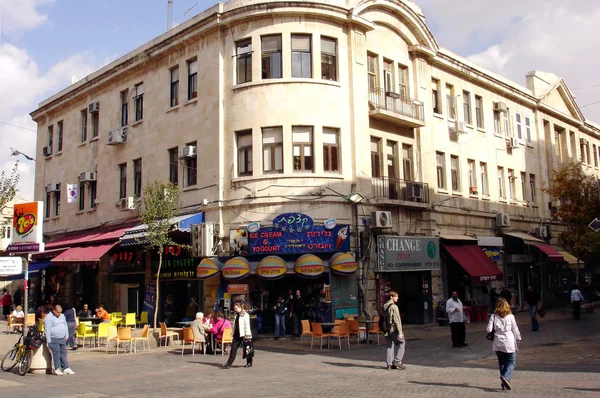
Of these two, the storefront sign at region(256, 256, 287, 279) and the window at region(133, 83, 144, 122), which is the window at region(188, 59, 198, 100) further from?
the storefront sign at region(256, 256, 287, 279)

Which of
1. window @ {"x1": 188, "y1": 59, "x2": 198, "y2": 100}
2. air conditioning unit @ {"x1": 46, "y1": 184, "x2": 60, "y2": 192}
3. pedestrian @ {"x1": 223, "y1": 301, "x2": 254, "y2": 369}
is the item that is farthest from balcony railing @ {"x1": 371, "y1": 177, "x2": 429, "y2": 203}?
air conditioning unit @ {"x1": 46, "y1": 184, "x2": 60, "y2": 192}

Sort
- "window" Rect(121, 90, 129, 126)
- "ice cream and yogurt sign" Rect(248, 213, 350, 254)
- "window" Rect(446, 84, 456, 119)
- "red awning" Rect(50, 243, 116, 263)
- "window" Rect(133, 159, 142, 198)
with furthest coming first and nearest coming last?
"window" Rect(446, 84, 456, 119)
"window" Rect(121, 90, 129, 126)
"window" Rect(133, 159, 142, 198)
"red awning" Rect(50, 243, 116, 263)
"ice cream and yogurt sign" Rect(248, 213, 350, 254)

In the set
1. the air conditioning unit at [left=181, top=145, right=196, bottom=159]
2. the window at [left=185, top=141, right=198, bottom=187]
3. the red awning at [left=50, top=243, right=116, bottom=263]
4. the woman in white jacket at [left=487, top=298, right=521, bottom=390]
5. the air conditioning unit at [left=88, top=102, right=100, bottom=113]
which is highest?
the air conditioning unit at [left=88, top=102, right=100, bottom=113]

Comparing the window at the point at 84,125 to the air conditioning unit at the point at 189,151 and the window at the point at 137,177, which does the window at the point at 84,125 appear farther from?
the air conditioning unit at the point at 189,151

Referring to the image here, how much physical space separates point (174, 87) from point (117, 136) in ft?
13.5

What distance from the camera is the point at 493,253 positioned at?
1171 inches

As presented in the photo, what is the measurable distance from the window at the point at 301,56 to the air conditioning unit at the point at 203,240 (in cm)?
658

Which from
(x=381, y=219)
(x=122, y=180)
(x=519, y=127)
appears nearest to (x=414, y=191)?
(x=381, y=219)

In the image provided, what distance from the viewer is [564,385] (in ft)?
36.8

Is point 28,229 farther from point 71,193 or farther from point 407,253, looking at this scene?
point 71,193

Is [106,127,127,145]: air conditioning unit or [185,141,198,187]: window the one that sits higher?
[106,127,127,145]: air conditioning unit

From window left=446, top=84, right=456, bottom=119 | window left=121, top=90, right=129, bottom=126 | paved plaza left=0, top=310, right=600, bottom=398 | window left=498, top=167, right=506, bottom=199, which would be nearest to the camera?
paved plaza left=0, top=310, right=600, bottom=398

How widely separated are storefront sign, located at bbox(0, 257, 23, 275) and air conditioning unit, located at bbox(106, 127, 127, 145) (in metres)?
12.7

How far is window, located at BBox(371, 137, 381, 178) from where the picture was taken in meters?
24.7
